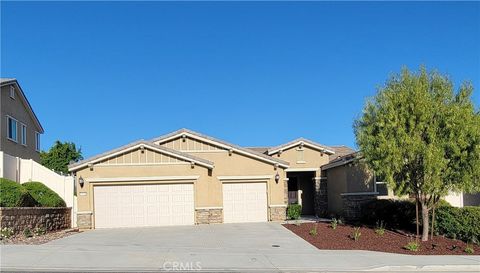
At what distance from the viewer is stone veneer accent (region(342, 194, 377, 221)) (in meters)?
25.2

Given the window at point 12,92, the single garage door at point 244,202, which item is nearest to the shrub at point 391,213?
the single garage door at point 244,202

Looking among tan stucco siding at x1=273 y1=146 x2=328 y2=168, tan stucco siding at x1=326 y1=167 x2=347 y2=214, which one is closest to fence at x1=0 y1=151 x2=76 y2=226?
tan stucco siding at x1=273 y1=146 x2=328 y2=168

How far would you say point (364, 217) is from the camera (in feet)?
78.9

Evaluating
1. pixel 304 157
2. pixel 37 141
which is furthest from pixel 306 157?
pixel 37 141

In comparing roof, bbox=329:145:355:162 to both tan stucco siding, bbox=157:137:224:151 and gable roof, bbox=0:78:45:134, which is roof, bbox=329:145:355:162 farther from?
gable roof, bbox=0:78:45:134

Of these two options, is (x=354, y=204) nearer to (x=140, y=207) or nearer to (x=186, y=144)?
(x=186, y=144)

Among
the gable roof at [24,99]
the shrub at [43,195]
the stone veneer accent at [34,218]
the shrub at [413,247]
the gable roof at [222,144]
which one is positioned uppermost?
the gable roof at [24,99]

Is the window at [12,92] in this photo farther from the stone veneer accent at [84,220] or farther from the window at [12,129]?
the stone veneer accent at [84,220]

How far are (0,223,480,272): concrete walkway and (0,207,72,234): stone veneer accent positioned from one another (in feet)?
6.82

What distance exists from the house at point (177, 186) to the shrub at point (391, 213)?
4.20m

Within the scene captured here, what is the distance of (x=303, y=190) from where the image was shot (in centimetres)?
3203

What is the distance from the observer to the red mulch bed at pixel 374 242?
16250 mm

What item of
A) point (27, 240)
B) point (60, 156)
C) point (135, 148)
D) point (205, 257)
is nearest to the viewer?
point (205, 257)

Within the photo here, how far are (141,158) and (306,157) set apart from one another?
10575 mm
